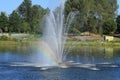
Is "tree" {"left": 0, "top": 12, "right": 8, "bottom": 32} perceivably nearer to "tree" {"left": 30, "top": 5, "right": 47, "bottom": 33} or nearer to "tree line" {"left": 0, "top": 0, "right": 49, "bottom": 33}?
"tree line" {"left": 0, "top": 0, "right": 49, "bottom": 33}

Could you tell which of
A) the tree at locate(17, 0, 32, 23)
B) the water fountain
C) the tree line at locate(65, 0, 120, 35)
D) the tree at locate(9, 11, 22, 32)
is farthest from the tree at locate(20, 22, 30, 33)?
the water fountain

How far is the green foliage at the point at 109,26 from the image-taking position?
12800cm

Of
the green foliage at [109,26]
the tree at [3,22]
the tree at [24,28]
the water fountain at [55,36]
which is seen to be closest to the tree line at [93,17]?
the green foliage at [109,26]

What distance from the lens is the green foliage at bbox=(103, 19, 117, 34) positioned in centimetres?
12800

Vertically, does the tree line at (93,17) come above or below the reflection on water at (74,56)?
above

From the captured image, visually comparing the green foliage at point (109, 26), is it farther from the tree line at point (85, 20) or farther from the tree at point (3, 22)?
the tree at point (3, 22)

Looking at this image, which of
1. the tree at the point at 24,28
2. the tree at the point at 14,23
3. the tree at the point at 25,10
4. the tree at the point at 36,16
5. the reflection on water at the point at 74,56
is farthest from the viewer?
the tree at the point at 25,10

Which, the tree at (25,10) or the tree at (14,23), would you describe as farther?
the tree at (25,10)

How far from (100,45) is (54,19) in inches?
2190

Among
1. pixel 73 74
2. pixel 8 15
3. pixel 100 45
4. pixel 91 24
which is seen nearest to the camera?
pixel 73 74

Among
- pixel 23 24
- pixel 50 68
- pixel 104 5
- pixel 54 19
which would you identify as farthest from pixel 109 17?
pixel 50 68

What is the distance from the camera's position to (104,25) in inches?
5148

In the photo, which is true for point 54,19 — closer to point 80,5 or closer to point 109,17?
point 80,5

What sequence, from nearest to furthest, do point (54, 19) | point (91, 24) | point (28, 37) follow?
point (54, 19), point (28, 37), point (91, 24)
